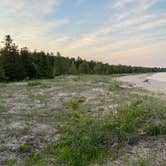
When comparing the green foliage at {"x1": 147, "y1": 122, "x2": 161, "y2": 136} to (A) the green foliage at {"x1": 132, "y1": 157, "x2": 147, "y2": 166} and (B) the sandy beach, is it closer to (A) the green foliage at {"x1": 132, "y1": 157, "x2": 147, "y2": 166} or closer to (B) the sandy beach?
(A) the green foliage at {"x1": 132, "y1": 157, "x2": 147, "y2": 166}

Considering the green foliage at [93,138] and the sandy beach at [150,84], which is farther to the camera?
the sandy beach at [150,84]

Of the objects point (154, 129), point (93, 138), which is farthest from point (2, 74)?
point (154, 129)

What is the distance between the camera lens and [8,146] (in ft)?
21.6

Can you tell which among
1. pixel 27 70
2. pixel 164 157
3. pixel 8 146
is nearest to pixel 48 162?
pixel 8 146

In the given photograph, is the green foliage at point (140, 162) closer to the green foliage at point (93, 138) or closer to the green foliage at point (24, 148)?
the green foliage at point (93, 138)

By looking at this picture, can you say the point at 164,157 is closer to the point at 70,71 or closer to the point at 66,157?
the point at 66,157

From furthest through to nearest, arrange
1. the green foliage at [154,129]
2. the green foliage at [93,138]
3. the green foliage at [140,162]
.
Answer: the green foliage at [154,129] → the green foliage at [93,138] → the green foliage at [140,162]

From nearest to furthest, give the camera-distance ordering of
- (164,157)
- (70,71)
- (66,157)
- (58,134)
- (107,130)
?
(164,157) < (66,157) < (107,130) < (58,134) < (70,71)

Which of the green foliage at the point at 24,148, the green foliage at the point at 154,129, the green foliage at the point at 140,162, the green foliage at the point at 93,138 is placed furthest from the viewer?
the green foliage at the point at 154,129

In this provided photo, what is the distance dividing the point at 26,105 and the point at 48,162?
7.49m

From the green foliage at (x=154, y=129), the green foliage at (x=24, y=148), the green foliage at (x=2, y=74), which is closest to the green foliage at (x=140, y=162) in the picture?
the green foliage at (x=154, y=129)

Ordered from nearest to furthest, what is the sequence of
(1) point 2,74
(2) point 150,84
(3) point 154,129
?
(3) point 154,129 < (1) point 2,74 < (2) point 150,84

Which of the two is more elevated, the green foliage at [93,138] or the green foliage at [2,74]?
the green foliage at [2,74]

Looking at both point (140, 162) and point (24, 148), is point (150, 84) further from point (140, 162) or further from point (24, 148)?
point (140, 162)
